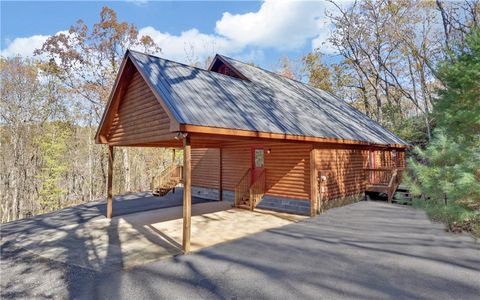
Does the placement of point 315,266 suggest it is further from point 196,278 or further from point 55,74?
point 55,74

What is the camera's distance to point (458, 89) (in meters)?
9.78

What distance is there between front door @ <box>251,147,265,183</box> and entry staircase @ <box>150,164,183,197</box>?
5.44m

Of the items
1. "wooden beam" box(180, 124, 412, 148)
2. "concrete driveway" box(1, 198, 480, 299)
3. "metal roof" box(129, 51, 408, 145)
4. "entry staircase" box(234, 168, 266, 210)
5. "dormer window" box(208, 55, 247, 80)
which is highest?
"dormer window" box(208, 55, 247, 80)

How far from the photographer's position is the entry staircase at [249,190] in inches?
455

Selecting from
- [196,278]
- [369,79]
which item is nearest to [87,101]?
[196,278]

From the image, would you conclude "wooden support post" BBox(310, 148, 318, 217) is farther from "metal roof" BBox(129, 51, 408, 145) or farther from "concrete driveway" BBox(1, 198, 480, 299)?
"concrete driveway" BBox(1, 198, 480, 299)

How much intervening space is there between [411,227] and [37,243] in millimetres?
10317

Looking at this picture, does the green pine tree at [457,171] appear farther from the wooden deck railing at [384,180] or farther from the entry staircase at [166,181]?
the entry staircase at [166,181]

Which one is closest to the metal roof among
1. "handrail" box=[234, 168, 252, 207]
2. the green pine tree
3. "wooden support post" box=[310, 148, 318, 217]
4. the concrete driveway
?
"wooden support post" box=[310, 148, 318, 217]

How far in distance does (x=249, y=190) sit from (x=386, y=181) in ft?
21.5

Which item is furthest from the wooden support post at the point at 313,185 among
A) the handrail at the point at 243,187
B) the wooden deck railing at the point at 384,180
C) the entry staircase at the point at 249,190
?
the wooden deck railing at the point at 384,180

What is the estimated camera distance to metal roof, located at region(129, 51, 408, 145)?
23.4 feet

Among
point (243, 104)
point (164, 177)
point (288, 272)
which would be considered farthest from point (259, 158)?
point (288, 272)

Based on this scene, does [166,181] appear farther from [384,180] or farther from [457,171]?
[457,171]
